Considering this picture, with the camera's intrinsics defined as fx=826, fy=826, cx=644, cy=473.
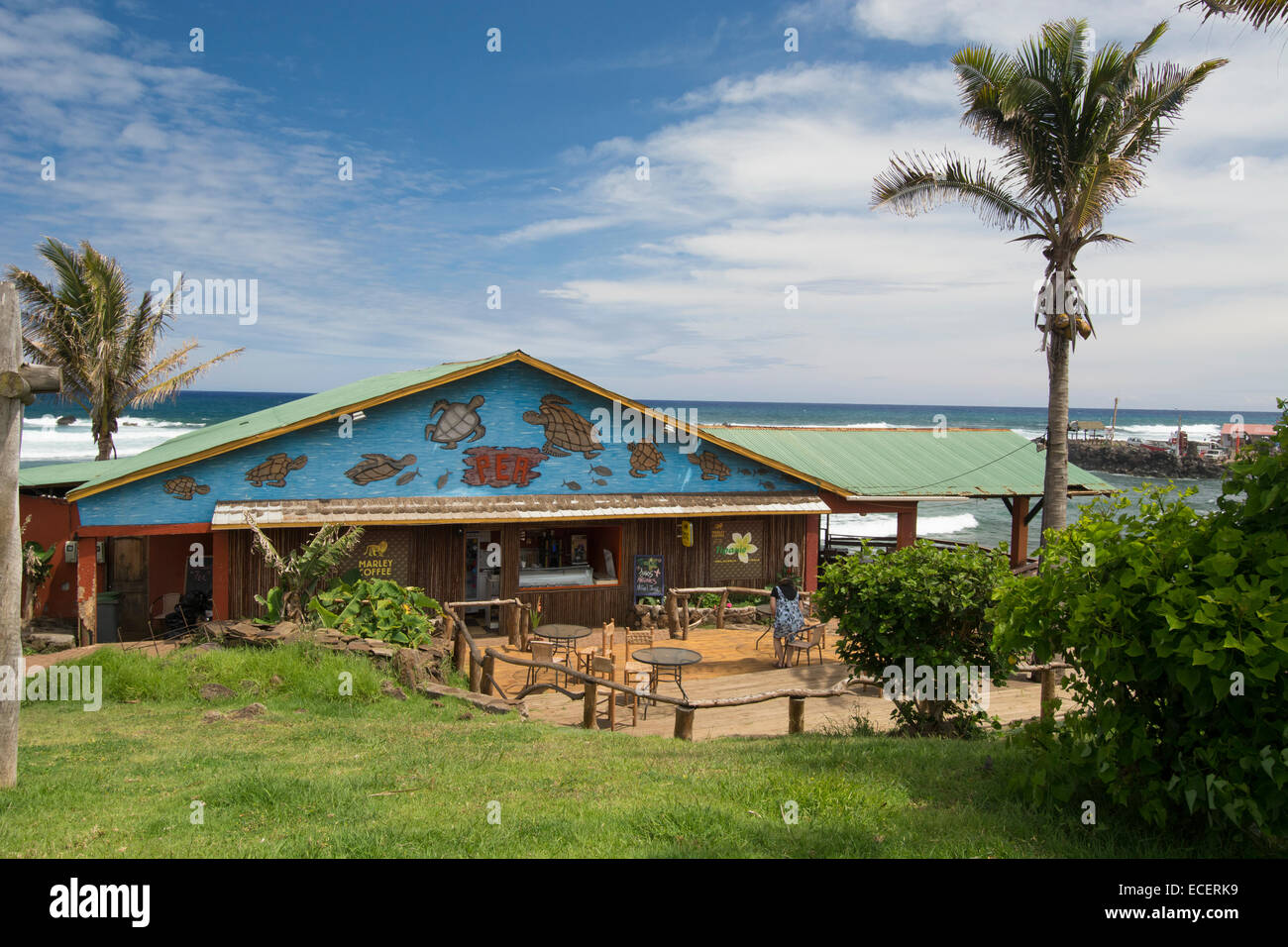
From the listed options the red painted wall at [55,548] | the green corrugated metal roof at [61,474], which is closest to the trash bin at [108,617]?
the red painted wall at [55,548]

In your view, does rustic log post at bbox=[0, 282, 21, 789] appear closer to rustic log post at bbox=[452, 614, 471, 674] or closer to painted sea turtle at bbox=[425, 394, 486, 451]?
rustic log post at bbox=[452, 614, 471, 674]

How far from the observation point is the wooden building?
15383mm

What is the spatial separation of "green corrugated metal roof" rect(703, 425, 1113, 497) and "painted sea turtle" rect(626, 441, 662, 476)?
282 centimetres

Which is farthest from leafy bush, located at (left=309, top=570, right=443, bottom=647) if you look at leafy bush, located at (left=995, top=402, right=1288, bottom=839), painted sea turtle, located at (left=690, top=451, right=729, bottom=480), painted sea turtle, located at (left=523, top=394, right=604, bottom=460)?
leafy bush, located at (left=995, top=402, right=1288, bottom=839)

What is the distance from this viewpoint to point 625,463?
18.3 meters

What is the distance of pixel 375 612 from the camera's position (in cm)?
1404

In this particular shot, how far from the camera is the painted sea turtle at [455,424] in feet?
55.1

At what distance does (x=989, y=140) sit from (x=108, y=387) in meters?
23.9

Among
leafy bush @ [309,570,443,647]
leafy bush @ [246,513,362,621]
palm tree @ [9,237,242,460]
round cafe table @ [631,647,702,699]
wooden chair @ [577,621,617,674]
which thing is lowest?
wooden chair @ [577,621,617,674]

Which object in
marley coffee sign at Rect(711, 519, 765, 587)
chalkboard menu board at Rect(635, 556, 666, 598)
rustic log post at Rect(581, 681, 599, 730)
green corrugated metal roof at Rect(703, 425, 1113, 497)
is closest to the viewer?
rustic log post at Rect(581, 681, 599, 730)

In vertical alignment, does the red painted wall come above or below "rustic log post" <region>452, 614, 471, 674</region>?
above

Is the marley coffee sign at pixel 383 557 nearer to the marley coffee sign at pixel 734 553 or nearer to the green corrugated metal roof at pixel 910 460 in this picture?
the marley coffee sign at pixel 734 553
